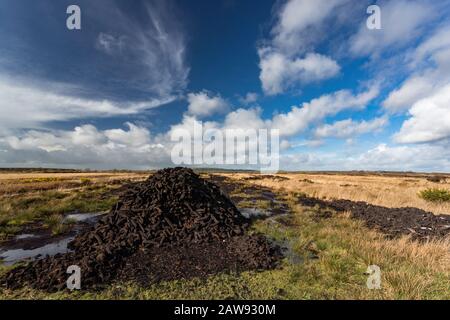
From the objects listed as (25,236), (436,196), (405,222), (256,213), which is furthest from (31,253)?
(436,196)

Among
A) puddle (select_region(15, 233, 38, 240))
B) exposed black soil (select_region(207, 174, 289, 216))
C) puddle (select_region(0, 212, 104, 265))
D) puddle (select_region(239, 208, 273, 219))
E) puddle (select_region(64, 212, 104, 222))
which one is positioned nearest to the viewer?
puddle (select_region(0, 212, 104, 265))

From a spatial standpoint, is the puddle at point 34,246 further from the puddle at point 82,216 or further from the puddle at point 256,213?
the puddle at point 256,213

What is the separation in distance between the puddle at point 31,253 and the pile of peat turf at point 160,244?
556 millimetres

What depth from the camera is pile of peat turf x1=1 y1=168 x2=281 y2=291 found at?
591cm

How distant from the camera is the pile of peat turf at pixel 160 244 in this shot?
5.91m

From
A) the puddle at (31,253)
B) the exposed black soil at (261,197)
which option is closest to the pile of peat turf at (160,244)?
the puddle at (31,253)

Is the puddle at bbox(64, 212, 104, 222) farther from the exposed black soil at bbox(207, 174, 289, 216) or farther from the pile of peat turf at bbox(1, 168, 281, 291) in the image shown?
the exposed black soil at bbox(207, 174, 289, 216)

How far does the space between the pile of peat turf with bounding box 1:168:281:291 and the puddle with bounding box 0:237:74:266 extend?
56 centimetres

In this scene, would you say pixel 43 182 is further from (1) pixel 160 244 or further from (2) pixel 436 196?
(2) pixel 436 196

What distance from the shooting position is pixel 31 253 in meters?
7.91

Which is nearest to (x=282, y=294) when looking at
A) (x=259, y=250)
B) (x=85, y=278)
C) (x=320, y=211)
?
(x=259, y=250)

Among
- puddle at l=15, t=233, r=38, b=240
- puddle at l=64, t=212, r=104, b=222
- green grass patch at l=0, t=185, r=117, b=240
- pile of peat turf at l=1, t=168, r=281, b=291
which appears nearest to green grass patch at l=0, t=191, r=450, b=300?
pile of peat turf at l=1, t=168, r=281, b=291

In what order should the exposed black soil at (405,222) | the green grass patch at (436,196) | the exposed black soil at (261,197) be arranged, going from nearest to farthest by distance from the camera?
the exposed black soil at (405,222), the exposed black soil at (261,197), the green grass patch at (436,196)
